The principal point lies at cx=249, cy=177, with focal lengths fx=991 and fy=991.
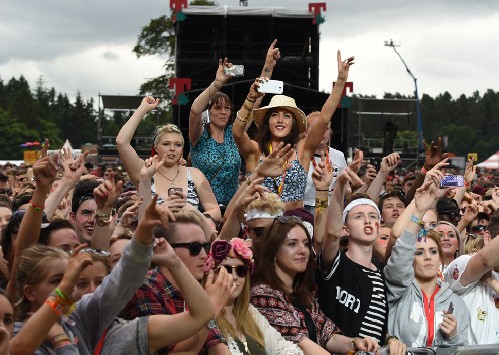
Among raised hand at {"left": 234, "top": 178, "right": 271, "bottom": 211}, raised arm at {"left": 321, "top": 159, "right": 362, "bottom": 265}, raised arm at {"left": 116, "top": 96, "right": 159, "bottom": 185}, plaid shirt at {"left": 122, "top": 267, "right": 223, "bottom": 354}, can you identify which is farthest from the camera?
raised arm at {"left": 116, "top": 96, "right": 159, "bottom": 185}

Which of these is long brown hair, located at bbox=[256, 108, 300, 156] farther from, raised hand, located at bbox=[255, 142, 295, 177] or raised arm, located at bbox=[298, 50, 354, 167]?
raised hand, located at bbox=[255, 142, 295, 177]

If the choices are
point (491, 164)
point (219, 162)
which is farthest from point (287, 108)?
point (491, 164)

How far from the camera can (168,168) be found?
7.63m

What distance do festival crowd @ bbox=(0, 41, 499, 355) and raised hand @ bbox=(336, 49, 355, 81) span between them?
14 mm

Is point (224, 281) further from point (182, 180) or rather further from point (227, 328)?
point (182, 180)

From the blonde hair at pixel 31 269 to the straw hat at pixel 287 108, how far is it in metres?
3.58

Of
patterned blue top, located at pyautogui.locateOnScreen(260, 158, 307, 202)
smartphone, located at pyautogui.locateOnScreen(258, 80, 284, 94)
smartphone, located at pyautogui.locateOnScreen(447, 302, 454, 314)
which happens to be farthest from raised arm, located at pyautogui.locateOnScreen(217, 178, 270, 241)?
smartphone, located at pyautogui.locateOnScreen(258, 80, 284, 94)

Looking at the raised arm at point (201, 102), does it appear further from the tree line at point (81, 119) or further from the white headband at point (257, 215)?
the tree line at point (81, 119)

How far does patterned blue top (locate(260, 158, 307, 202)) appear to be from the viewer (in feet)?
24.4

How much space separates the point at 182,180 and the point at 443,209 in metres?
3.54

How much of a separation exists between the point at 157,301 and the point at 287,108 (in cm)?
332

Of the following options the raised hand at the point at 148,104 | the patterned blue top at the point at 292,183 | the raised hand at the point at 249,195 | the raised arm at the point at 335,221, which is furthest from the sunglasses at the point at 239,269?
the raised hand at the point at 148,104

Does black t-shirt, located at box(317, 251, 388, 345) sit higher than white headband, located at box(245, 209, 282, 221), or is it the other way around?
white headband, located at box(245, 209, 282, 221)

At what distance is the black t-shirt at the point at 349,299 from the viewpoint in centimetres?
618
